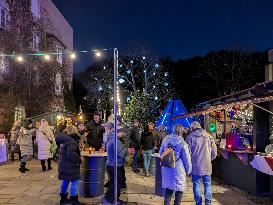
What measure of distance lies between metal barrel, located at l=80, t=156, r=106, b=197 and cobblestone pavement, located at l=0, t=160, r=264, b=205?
0.65ft

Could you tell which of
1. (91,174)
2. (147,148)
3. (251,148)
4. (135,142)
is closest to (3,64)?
(135,142)

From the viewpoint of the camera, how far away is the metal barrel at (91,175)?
392 inches

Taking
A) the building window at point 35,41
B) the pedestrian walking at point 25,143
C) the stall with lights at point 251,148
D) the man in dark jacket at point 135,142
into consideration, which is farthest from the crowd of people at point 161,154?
the building window at point 35,41

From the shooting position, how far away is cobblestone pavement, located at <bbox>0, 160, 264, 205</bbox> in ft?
32.4

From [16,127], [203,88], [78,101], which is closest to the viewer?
[16,127]

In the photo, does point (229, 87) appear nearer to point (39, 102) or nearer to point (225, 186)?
point (39, 102)

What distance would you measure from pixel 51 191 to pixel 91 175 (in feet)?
5.14

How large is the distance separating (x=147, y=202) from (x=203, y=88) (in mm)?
39733

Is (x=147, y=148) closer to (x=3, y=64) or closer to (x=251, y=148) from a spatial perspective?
(x=251, y=148)

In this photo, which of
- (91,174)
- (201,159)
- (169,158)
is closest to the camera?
(169,158)

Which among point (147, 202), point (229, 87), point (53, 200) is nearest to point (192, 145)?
point (147, 202)

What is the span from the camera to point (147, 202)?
32.1ft

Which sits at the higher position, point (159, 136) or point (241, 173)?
point (159, 136)

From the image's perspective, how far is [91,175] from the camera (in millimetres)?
10023
